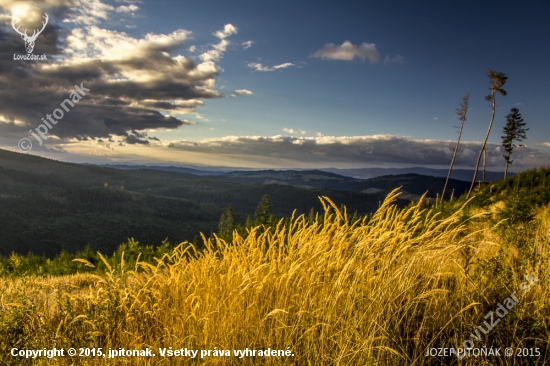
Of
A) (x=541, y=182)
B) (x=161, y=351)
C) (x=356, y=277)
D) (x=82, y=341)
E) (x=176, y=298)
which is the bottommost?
(x=82, y=341)

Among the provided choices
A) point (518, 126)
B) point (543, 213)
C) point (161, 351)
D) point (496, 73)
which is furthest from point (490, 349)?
point (518, 126)

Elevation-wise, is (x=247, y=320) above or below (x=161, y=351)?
above

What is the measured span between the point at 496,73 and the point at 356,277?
2883 centimetres

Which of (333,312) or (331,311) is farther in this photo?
(333,312)

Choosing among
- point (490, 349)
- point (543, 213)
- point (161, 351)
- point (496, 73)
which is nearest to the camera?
point (490, 349)

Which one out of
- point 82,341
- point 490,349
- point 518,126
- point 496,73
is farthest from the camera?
point 518,126

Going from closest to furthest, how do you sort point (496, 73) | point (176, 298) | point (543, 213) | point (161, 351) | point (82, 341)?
point (161, 351) < point (82, 341) < point (176, 298) < point (543, 213) < point (496, 73)

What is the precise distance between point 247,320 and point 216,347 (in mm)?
394

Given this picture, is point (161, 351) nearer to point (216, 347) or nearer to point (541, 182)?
point (216, 347)

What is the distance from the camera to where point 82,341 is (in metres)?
3.74

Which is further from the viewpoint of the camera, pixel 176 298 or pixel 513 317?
pixel 176 298

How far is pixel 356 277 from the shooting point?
311cm

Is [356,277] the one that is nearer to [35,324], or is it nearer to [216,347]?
[216,347]

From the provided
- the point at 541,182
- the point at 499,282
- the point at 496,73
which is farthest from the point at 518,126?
the point at 499,282
